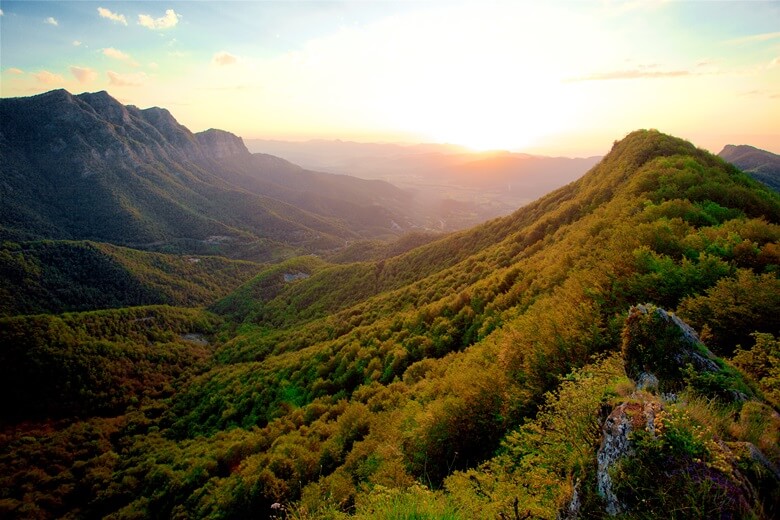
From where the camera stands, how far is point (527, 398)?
10828 millimetres

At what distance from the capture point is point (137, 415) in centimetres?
7094

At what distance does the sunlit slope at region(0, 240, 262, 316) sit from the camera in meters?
125

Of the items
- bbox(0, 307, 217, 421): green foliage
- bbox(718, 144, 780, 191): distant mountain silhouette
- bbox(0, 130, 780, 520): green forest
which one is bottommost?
bbox(0, 307, 217, 421): green foliage

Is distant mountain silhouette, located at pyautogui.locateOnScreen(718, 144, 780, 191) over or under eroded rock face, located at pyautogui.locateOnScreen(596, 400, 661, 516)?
over

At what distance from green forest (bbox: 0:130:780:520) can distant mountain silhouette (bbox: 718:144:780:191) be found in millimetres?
104278

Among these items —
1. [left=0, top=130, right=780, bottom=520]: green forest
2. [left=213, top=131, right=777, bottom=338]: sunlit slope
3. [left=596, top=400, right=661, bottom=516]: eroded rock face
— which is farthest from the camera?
[left=213, top=131, right=777, bottom=338]: sunlit slope

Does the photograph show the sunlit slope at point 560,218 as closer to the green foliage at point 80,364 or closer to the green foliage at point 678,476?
the green foliage at point 678,476

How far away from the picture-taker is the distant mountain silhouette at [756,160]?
107 m

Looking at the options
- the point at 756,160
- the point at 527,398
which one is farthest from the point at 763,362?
the point at 756,160

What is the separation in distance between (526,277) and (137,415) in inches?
3265

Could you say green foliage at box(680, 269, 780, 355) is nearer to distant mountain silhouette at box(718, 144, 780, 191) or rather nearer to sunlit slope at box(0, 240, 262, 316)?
distant mountain silhouette at box(718, 144, 780, 191)

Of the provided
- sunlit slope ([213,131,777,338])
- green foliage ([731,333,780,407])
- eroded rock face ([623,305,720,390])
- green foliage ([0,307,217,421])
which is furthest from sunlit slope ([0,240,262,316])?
green foliage ([731,333,780,407])

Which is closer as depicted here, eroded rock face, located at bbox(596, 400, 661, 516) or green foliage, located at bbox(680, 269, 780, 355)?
eroded rock face, located at bbox(596, 400, 661, 516)

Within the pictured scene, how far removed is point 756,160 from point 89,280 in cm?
27969
